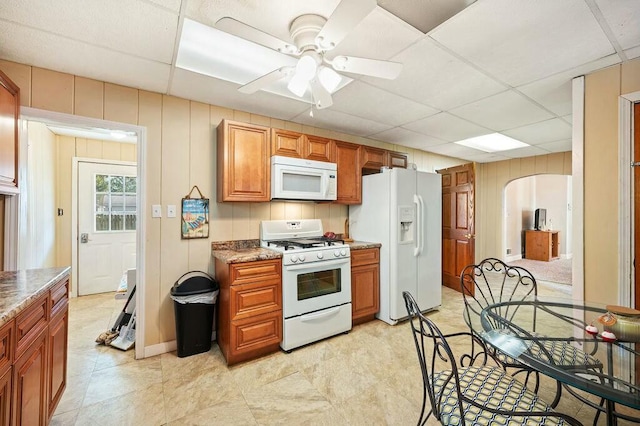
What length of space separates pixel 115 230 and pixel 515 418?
5282 millimetres

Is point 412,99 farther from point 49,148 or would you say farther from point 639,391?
point 49,148

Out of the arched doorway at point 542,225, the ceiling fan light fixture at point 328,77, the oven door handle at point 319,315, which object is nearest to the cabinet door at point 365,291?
the oven door handle at point 319,315

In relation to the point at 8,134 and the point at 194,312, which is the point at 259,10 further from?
the point at 194,312

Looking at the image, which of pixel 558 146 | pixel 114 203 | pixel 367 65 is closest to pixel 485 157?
pixel 558 146

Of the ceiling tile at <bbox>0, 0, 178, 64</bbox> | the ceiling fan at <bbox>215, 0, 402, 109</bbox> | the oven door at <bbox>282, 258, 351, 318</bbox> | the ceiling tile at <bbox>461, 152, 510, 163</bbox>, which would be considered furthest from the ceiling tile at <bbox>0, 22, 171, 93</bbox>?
the ceiling tile at <bbox>461, 152, 510, 163</bbox>

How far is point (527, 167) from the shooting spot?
5.40 metres

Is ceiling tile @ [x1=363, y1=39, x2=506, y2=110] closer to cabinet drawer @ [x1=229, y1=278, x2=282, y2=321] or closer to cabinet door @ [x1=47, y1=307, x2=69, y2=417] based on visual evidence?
cabinet drawer @ [x1=229, y1=278, x2=282, y2=321]

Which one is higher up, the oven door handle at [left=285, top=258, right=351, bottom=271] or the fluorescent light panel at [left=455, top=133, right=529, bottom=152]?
the fluorescent light panel at [left=455, top=133, right=529, bottom=152]

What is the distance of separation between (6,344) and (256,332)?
5.20 feet

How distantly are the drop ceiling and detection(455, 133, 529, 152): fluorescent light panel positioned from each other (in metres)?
1.15

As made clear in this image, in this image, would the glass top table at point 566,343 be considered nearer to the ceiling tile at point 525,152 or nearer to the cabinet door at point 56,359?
the cabinet door at point 56,359

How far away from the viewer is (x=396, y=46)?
1833 millimetres

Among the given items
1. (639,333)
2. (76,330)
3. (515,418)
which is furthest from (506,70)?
(76,330)

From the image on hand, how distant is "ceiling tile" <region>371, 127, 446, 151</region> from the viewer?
12.5ft
